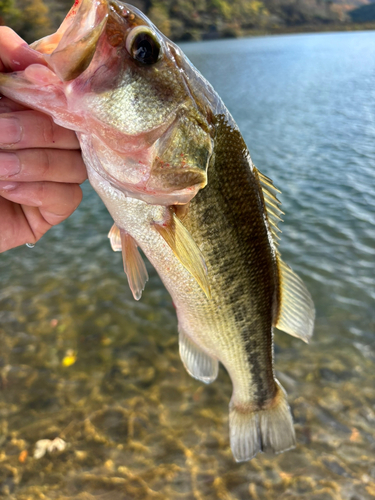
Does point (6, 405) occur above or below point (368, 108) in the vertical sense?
below

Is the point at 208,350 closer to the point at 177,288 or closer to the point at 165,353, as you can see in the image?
the point at 177,288

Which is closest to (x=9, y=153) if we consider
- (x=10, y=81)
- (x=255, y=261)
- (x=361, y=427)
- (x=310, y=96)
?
(x=10, y=81)

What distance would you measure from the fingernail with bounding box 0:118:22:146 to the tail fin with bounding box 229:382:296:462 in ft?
7.41

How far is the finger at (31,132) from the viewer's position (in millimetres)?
1491

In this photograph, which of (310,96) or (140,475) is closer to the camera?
(140,475)

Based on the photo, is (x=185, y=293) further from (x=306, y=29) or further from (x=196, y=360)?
(x=306, y=29)

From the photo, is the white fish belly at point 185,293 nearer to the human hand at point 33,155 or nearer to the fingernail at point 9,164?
the human hand at point 33,155

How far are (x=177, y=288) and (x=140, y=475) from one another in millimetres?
2101

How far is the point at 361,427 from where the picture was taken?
3.49 m

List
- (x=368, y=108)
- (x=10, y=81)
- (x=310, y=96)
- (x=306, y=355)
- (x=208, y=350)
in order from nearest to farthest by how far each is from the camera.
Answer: (x=10, y=81)
(x=208, y=350)
(x=306, y=355)
(x=368, y=108)
(x=310, y=96)

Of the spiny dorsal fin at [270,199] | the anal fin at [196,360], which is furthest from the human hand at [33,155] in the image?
the anal fin at [196,360]

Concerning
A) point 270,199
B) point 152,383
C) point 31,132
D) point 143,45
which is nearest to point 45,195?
point 31,132

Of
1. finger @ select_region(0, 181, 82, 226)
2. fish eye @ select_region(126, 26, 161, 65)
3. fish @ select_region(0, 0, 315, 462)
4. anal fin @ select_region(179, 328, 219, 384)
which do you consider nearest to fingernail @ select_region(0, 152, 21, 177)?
finger @ select_region(0, 181, 82, 226)

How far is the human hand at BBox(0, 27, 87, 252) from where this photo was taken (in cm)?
142
